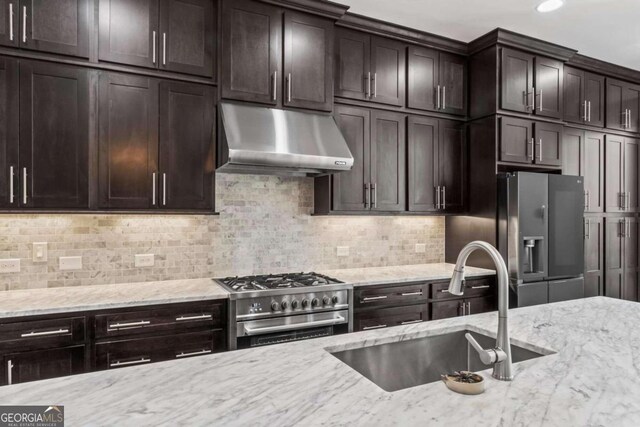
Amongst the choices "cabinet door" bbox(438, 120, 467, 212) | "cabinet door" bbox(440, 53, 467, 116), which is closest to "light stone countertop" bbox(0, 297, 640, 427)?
"cabinet door" bbox(438, 120, 467, 212)

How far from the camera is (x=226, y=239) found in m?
3.31

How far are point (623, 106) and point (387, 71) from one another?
9.56 feet

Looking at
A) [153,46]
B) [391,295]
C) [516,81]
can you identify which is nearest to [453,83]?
[516,81]

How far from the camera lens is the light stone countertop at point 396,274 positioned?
320cm

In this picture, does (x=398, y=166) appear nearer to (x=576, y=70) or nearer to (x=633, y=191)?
(x=576, y=70)

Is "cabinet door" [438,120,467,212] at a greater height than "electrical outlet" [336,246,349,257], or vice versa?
"cabinet door" [438,120,467,212]

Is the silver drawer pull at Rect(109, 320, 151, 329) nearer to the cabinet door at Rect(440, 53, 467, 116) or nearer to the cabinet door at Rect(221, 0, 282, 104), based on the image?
the cabinet door at Rect(221, 0, 282, 104)

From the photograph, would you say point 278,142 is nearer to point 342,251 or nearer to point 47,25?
point 342,251

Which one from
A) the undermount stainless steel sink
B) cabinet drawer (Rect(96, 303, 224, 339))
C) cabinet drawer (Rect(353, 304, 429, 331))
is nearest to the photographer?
the undermount stainless steel sink

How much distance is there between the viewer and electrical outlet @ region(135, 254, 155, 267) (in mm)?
3006

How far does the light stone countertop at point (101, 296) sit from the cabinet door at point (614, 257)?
4.04m

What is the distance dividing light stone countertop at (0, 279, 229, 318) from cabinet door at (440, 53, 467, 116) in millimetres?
2660

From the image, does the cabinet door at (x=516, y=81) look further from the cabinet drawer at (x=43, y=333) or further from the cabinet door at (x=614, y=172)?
the cabinet drawer at (x=43, y=333)
